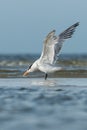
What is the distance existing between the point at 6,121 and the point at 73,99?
3.15 m

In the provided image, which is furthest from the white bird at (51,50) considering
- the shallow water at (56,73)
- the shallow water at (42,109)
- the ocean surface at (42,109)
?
the shallow water at (56,73)

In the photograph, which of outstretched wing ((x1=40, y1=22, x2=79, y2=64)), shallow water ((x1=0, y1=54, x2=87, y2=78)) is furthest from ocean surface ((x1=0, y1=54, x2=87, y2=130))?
shallow water ((x1=0, y1=54, x2=87, y2=78))

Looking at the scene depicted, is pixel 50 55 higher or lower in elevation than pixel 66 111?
higher

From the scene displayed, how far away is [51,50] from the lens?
1667 centimetres

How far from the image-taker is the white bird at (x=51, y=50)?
16.1m

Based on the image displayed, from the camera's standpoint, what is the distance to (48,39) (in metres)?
16.0

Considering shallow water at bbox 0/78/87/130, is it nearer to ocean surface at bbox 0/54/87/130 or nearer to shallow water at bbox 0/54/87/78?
ocean surface at bbox 0/54/87/130

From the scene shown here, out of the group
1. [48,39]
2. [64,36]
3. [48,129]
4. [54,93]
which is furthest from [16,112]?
[64,36]

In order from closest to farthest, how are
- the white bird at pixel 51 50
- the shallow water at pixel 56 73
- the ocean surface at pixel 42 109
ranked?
the ocean surface at pixel 42 109
the white bird at pixel 51 50
the shallow water at pixel 56 73

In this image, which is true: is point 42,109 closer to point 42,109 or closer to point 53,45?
point 42,109

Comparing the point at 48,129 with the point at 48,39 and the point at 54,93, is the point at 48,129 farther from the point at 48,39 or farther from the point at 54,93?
the point at 48,39

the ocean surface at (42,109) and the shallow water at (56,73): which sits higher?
the shallow water at (56,73)

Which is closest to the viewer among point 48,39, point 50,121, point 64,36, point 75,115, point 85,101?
point 50,121

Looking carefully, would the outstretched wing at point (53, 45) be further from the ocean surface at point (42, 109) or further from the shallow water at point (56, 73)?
the shallow water at point (56, 73)
